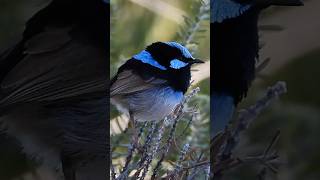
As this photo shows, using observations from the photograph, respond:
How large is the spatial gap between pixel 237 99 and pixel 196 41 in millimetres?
276

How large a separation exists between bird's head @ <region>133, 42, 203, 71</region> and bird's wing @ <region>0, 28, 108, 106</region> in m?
0.16

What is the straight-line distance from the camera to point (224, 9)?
2451mm

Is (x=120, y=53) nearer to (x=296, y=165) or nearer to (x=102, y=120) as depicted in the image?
(x=102, y=120)

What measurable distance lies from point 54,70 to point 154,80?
35 centimetres

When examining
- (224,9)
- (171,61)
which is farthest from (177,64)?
(224,9)

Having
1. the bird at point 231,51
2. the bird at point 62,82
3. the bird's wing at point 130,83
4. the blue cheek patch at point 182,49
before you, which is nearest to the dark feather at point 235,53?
the bird at point 231,51

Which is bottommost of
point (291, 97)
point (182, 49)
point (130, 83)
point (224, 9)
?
point (291, 97)

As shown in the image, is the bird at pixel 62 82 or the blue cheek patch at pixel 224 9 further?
the blue cheek patch at pixel 224 9

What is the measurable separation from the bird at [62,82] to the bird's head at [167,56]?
151 millimetres

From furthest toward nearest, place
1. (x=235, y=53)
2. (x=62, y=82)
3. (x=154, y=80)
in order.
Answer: (x=235, y=53)
(x=154, y=80)
(x=62, y=82)

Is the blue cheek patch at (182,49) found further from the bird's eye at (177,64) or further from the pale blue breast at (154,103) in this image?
the pale blue breast at (154,103)

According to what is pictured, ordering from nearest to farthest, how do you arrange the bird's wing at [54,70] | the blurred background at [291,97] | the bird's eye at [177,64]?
the bird's wing at [54,70] → the bird's eye at [177,64] → the blurred background at [291,97]

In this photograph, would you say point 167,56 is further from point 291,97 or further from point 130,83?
point 291,97

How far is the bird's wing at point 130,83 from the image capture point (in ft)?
7.66
